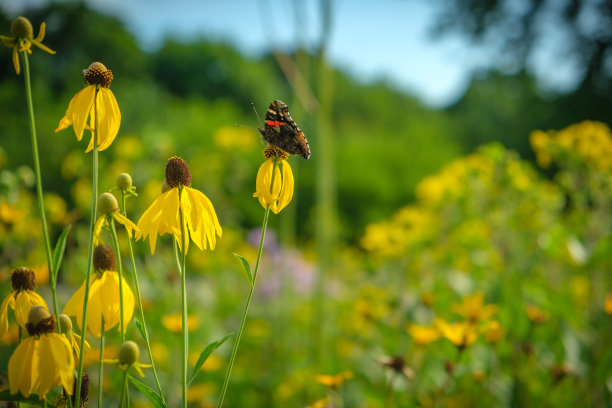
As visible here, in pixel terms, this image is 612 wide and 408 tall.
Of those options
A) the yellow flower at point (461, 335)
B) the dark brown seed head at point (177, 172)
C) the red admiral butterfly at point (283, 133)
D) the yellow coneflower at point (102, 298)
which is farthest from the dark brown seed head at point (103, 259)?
the yellow flower at point (461, 335)

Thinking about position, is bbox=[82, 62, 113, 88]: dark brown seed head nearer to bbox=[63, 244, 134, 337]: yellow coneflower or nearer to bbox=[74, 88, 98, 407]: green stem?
bbox=[74, 88, 98, 407]: green stem

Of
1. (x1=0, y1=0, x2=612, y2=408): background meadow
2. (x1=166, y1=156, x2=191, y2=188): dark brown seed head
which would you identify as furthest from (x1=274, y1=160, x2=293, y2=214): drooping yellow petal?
(x1=0, y1=0, x2=612, y2=408): background meadow

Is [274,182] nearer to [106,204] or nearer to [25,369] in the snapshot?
[106,204]

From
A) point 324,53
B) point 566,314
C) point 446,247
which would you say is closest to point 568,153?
point 566,314

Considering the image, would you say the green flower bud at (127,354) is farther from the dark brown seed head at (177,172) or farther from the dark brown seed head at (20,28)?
the dark brown seed head at (20,28)

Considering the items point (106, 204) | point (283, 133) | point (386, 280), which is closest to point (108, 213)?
point (106, 204)

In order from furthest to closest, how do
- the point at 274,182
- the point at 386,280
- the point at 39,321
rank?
the point at 386,280, the point at 274,182, the point at 39,321
